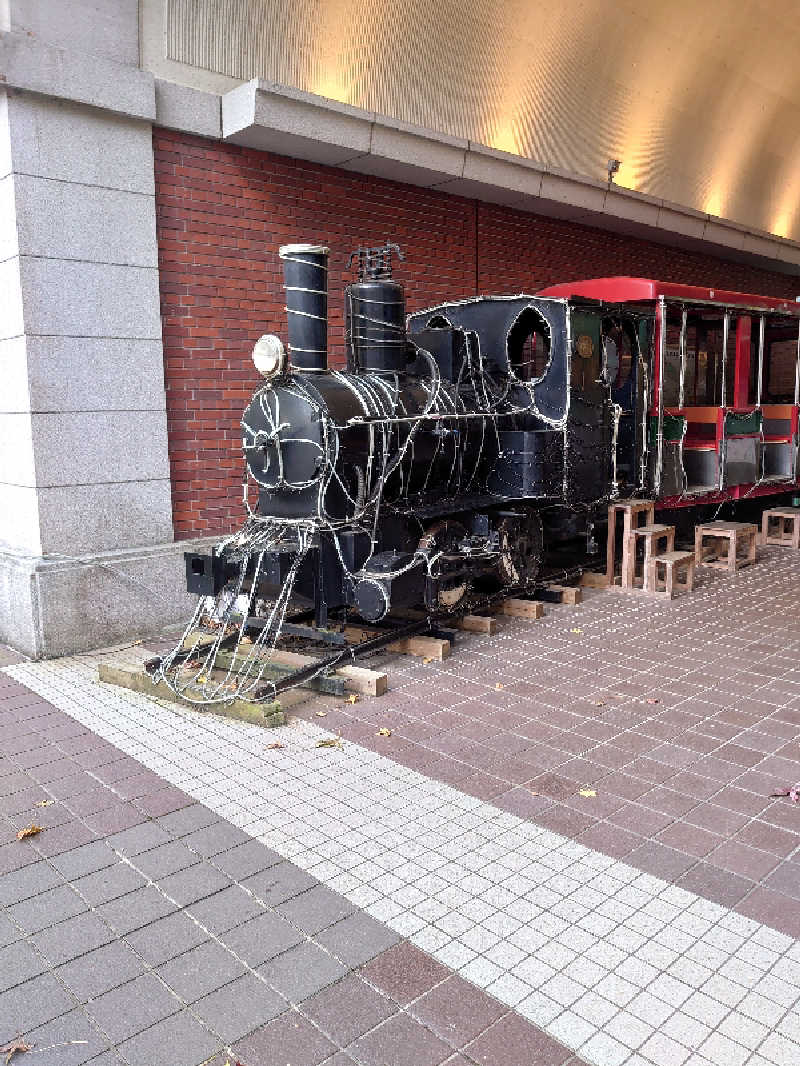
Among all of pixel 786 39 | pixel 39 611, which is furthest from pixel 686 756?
pixel 786 39

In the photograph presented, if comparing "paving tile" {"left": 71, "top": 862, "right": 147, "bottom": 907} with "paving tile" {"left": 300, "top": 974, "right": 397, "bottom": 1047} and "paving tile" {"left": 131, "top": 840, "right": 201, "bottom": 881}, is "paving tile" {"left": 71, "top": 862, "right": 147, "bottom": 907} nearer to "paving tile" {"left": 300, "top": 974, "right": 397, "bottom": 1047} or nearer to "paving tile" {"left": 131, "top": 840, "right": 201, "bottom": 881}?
"paving tile" {"left": 131, "top": 840, "right": 201, "bottom": 881}

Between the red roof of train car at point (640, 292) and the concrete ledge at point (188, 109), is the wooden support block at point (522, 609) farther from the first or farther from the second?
the concrete ledge at point (188, 109)

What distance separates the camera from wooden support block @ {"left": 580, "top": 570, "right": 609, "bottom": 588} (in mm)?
8320

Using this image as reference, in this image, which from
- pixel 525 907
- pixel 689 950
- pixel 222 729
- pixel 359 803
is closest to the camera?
pixel 689 950

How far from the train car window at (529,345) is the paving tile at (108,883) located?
5.34 metres

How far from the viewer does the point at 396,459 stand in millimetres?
6102

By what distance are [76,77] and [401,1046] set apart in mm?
6497

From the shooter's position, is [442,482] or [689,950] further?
[442,482]

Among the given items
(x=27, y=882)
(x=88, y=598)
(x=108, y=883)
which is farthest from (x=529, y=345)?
(x=27, y=882)

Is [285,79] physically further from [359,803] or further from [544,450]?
[359,803]

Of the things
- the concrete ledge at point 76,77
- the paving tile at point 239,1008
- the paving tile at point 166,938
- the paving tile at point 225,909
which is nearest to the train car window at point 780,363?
the concrete ledge at point 76,77

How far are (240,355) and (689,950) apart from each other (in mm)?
6045

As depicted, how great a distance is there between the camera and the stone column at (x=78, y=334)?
6105 mm

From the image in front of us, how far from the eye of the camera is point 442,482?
677 centimetres
